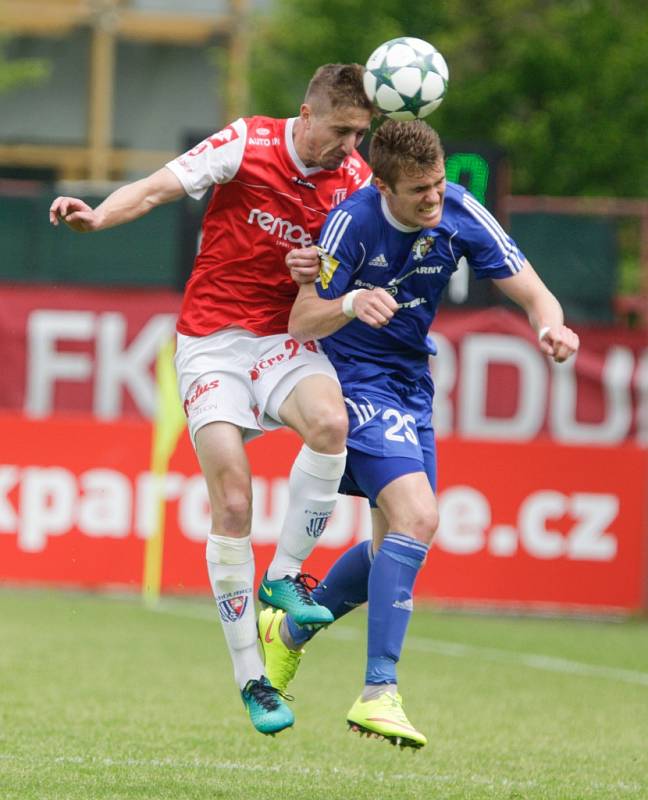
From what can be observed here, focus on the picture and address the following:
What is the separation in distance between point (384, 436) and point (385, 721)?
1207mm

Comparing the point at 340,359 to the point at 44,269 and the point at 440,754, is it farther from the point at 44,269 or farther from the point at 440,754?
the point at 44,269

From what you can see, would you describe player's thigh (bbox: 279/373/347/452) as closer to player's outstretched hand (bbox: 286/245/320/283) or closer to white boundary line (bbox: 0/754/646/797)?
player's outstretched hand (bbox: 286/245/320/283)

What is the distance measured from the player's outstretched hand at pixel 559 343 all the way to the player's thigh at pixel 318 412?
879 mm

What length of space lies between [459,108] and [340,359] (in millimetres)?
15509

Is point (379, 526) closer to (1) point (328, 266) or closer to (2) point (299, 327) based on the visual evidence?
(2) point (299, 327)

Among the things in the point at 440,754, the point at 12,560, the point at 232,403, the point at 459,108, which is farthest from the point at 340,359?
the point at 459,108

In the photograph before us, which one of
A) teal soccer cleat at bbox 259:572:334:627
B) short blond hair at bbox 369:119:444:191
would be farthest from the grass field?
short blond hair at bbox 369:119:444:191

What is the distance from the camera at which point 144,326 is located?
15750 mm

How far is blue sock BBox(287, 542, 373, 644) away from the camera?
8000 mm

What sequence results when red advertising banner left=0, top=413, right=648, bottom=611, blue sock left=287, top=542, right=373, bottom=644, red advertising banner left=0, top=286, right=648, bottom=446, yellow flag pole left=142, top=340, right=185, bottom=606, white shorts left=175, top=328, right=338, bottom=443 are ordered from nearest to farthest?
white shorts left=175, top=328, right=338, bottom=443 → blue sock left=287, top=542, right=373, bottom=644 → yellow flag pole left=142, top=340, right=185, bottom=606 → red advertising banner left=0, top=413, right=648, bottom=611 → red advertising banner left=0, top=286, right=648, bottom=446

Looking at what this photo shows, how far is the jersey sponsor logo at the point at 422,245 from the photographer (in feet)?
23.8

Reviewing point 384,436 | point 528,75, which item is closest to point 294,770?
point 384,436

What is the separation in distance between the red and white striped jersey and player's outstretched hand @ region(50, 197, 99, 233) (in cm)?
69

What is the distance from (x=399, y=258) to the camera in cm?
730
